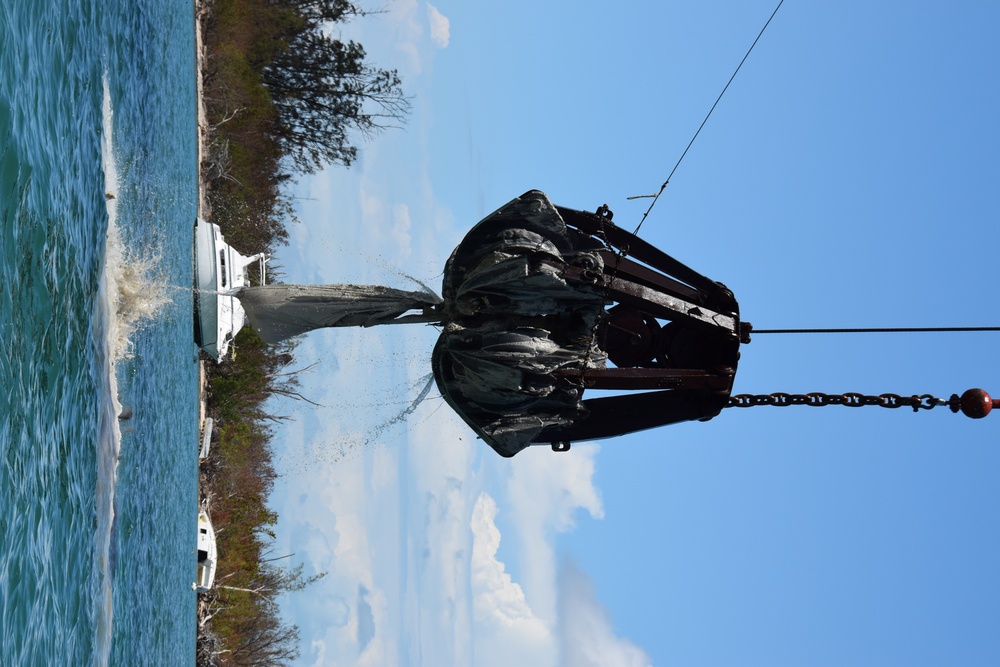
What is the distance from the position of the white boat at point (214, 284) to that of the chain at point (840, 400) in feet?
55.2

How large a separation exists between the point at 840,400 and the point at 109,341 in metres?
11.5

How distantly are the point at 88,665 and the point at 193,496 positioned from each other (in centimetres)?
1532

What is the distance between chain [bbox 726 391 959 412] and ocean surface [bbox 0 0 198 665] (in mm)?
7944

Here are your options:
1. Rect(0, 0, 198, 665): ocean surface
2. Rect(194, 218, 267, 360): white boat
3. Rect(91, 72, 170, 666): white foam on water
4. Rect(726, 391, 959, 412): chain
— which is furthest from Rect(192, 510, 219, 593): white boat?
Rect(726, 391, 959, 412): chain

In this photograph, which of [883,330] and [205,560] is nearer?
[883,330]

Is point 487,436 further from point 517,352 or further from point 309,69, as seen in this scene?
point 309,69

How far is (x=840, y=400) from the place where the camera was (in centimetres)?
982

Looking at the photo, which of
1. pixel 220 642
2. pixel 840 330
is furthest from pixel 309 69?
pixel 840 330

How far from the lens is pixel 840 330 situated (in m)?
10.5

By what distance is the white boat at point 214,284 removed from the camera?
83.0 ft

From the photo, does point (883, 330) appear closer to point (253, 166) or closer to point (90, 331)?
point (90, 331)

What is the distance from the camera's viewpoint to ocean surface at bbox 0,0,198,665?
34.3ft

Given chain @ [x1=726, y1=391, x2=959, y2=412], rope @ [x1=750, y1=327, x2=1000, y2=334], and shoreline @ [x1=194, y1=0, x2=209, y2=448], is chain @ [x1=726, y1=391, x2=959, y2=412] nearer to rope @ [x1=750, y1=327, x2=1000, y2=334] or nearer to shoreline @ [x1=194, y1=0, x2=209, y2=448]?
rope @ [x1=750, y1=327, x2=1000, y2=334]

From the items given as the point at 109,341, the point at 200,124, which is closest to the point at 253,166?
the point at 200,124
